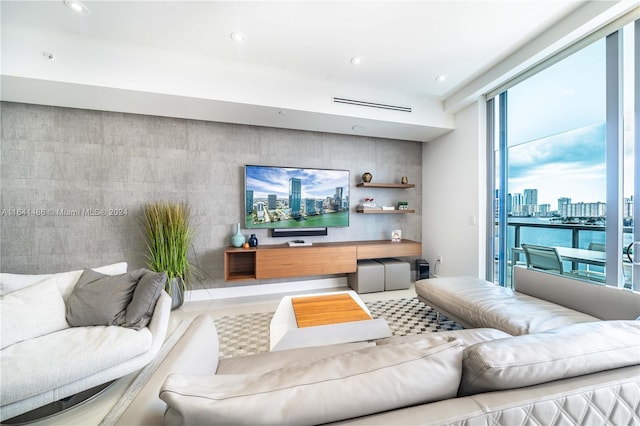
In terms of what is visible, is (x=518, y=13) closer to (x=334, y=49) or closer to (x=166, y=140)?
(x=334, y=49)

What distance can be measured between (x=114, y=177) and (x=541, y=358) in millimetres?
4117

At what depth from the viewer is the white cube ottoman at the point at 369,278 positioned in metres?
3.53

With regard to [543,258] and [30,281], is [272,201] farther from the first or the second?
[543,258]

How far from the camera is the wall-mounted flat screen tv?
11.3 feet

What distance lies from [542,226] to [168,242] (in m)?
4.36

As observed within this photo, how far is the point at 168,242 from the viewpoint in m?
2.90

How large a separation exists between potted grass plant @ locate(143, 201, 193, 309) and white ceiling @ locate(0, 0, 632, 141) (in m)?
1.28

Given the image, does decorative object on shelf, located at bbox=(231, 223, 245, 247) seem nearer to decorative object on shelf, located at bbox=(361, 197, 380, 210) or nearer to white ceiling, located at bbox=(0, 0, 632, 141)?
white ceiling, located at bbox=(0, 0, 632, 141)

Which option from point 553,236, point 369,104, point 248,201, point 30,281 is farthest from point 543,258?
point 30,281

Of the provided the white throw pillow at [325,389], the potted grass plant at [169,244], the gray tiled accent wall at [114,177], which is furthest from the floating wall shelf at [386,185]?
the white throw pillow at [325,389]

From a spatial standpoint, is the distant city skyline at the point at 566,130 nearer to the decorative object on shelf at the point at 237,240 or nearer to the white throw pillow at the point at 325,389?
the white throw pillow at the point at 325,389

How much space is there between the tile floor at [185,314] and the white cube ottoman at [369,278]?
9 cm

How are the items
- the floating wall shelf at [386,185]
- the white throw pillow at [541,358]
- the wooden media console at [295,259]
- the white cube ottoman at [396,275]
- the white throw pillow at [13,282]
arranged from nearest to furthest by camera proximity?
1. the white throw pillow at [541,358]
2. the white throw pillow at [13,282]
3. the wooden media console at [295,259]
4. the white cube ottoman at [396,275]
5. the floating wall shelf at [386,185]

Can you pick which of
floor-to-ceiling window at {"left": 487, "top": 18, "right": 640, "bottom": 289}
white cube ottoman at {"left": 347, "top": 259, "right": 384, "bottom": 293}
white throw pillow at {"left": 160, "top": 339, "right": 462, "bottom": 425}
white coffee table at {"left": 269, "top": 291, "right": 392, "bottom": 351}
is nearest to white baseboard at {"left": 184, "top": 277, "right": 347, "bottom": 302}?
white cube ottoman at {"left": 347, "top": 259, "right": 384, "bottom": 293}
